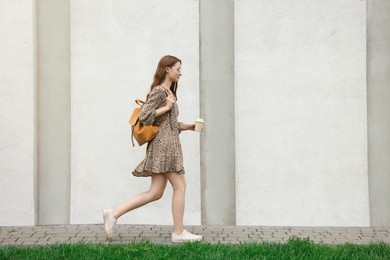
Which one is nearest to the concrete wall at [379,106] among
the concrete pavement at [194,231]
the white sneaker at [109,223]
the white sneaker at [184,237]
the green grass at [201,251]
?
Answer: the concrete pavement at [194,231]

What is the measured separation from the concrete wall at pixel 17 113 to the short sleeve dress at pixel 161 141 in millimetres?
1965

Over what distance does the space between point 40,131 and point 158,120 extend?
7.09ft

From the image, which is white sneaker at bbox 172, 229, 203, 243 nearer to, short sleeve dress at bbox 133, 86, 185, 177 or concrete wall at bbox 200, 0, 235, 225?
short sleeve dress at bbox 133, 86, 185, 177

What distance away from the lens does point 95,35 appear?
31.8ft

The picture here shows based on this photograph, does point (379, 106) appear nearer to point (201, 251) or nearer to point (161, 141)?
point (161, 141)

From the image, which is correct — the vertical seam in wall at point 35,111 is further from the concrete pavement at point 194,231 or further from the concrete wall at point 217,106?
the concrete wall at point 217,106

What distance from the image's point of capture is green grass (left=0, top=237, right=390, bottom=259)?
7039 mm

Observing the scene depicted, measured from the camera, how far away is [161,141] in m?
8.02

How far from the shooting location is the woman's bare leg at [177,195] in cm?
809

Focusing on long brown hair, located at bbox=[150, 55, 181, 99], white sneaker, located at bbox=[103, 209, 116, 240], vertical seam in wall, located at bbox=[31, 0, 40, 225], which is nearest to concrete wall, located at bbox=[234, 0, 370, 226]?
long brown hair, located at bbox=[150, 55, 181, 99]

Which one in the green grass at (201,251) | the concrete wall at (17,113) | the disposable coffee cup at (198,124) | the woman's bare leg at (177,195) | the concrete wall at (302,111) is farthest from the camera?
the concrete wall at (302,111)

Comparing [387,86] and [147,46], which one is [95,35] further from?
[387,86]

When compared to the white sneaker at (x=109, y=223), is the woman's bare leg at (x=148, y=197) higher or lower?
higher

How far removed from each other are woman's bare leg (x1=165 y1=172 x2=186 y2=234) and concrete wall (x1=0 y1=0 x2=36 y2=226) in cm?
216
